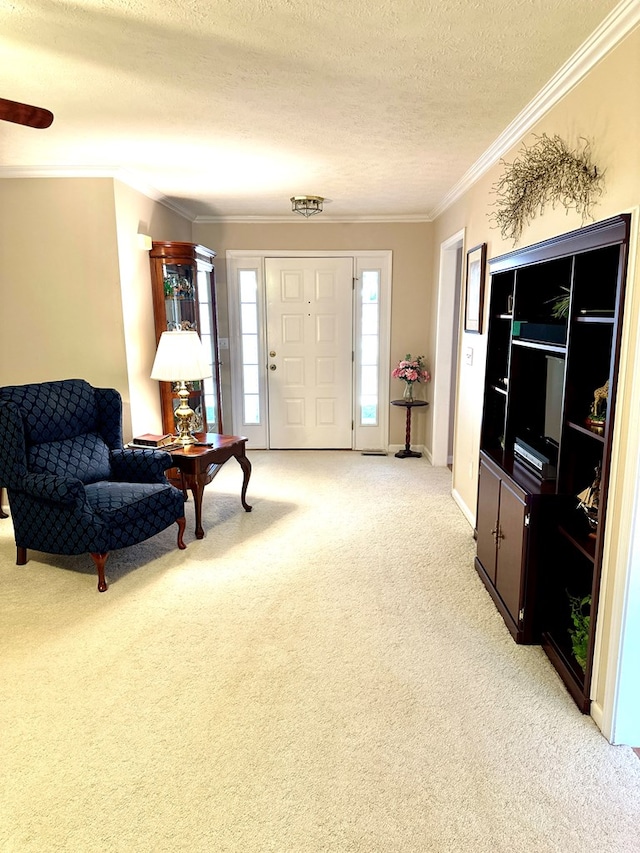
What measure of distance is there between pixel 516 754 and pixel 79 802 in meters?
1.42

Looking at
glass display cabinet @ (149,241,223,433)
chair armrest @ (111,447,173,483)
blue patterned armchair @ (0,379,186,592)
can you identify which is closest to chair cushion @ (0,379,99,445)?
blue patterned armchair @ (0,379,186,592)

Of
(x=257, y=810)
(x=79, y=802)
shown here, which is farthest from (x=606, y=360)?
(x=79, y=802)

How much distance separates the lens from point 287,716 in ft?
6.97

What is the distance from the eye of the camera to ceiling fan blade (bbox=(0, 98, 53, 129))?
1.76m

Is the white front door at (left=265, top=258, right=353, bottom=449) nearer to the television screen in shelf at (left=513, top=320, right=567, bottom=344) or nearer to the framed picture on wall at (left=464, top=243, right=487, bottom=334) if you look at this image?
the framed picture on wall at (left=464, top=243, right=487, bottom=334)

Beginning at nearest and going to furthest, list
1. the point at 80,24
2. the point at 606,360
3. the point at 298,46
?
the point at 80,24 → the point at 298,46 → the point at 606,360

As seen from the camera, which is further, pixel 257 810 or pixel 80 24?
pixel 80 24

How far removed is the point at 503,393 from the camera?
321 centimetres

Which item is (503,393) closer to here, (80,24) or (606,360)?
(606,360)

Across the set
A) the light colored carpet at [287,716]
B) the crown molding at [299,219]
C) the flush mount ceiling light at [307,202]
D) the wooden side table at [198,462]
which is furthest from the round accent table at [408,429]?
the light colored carpet at [287,716]

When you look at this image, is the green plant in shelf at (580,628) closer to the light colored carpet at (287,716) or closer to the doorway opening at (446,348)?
the light colored carpet at (287,716)

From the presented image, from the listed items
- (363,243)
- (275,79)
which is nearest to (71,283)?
(275,79)

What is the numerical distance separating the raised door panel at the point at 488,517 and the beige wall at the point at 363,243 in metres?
3.00

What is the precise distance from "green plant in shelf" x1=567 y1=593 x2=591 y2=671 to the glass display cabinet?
9.71 ft
